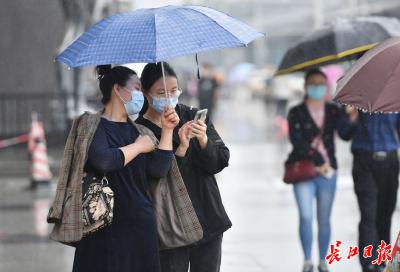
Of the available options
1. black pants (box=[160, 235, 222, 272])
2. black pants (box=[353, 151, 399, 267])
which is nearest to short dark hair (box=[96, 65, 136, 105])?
black pants (box=[160, 235, 222, 272])

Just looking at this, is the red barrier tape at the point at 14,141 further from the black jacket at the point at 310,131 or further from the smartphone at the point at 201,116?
the smartphone at the point at 201,116

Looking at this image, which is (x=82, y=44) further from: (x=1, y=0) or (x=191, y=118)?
(x=1, y=0)

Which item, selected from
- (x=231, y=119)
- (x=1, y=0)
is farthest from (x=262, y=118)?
(x=1, y=0)

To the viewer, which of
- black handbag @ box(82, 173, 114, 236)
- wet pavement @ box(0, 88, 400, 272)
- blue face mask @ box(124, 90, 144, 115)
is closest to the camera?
black handbag @ box(82, 173, 114, 236)

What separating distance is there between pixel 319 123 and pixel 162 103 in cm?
308

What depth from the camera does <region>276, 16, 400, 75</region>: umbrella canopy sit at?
26.2 feet

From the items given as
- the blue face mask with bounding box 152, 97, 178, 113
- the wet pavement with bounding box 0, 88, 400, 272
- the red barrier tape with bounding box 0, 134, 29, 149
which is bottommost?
the wet pavement with bounding box 0, 88, 400, 272

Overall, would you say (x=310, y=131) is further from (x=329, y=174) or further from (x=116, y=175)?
(x=116, y=175)

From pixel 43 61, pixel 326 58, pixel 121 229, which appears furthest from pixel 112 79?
pixel 43 61

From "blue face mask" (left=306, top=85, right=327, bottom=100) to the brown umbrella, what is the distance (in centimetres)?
214

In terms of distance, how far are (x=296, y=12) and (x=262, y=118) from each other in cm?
3460

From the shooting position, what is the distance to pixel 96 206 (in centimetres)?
498

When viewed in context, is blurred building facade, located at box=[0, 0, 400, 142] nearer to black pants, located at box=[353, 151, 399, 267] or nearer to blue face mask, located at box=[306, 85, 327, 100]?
blue face mask, located at box=[306, 85, 327, 100]

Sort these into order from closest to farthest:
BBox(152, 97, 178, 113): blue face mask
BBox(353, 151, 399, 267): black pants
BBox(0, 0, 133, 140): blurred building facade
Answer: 1. BBox(152, 97, 178, 113): blue face mask
2. BBox(353, 151, 399, 267): black pants
3. BBox(0, 0, 133, 140): blurred building facade
